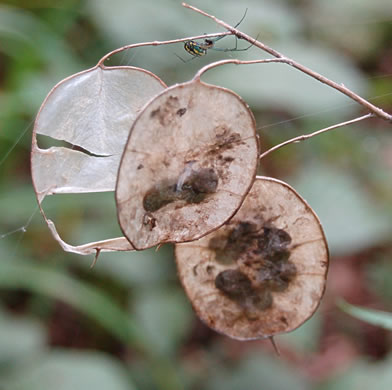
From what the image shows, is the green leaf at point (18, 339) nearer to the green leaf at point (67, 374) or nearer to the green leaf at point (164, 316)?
the green leaf at point (67, 374)

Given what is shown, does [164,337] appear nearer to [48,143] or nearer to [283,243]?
[48,143]

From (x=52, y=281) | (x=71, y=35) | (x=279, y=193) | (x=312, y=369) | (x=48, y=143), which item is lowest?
(x=312, y=369)

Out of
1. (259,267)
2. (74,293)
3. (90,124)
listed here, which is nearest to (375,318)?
(259,267)

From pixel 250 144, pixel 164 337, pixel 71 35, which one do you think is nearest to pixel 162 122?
pixel 250 144

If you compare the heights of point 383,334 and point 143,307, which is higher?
point 143,307

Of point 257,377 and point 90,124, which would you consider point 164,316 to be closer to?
point 257,377

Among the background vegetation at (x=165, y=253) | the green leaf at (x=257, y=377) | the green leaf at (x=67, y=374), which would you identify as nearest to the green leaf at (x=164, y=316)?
the background vegetation at (x=165, y=253)
